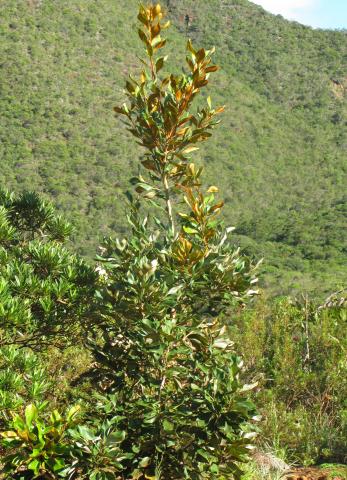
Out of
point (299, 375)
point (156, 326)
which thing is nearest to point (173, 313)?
point (156, 326)

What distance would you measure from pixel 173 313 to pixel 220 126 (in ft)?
175

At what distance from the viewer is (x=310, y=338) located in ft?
23.7

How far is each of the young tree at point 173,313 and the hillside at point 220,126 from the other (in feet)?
92.0

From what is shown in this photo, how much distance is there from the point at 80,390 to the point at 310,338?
2.91m

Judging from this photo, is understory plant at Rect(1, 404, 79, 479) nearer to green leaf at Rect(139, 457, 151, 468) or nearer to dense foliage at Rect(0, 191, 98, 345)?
green leaf at Rect(139, 457, 151, 468)

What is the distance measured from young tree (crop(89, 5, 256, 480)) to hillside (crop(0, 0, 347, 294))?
28.0 meters

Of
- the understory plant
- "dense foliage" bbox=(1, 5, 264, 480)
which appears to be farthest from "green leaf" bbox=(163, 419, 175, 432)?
the understory plant

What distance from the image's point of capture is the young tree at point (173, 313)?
3.18m

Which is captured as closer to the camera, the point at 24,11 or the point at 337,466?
the point at 337,466

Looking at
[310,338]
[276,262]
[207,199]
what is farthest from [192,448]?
[276,262]

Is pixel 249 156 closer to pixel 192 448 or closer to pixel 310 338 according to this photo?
pixel 310 338

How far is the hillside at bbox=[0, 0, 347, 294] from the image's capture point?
41053 mm

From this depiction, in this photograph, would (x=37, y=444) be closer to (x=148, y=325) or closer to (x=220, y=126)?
(x=148, y=325)

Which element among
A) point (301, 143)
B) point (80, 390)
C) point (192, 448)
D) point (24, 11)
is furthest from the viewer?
point (301, 143)
